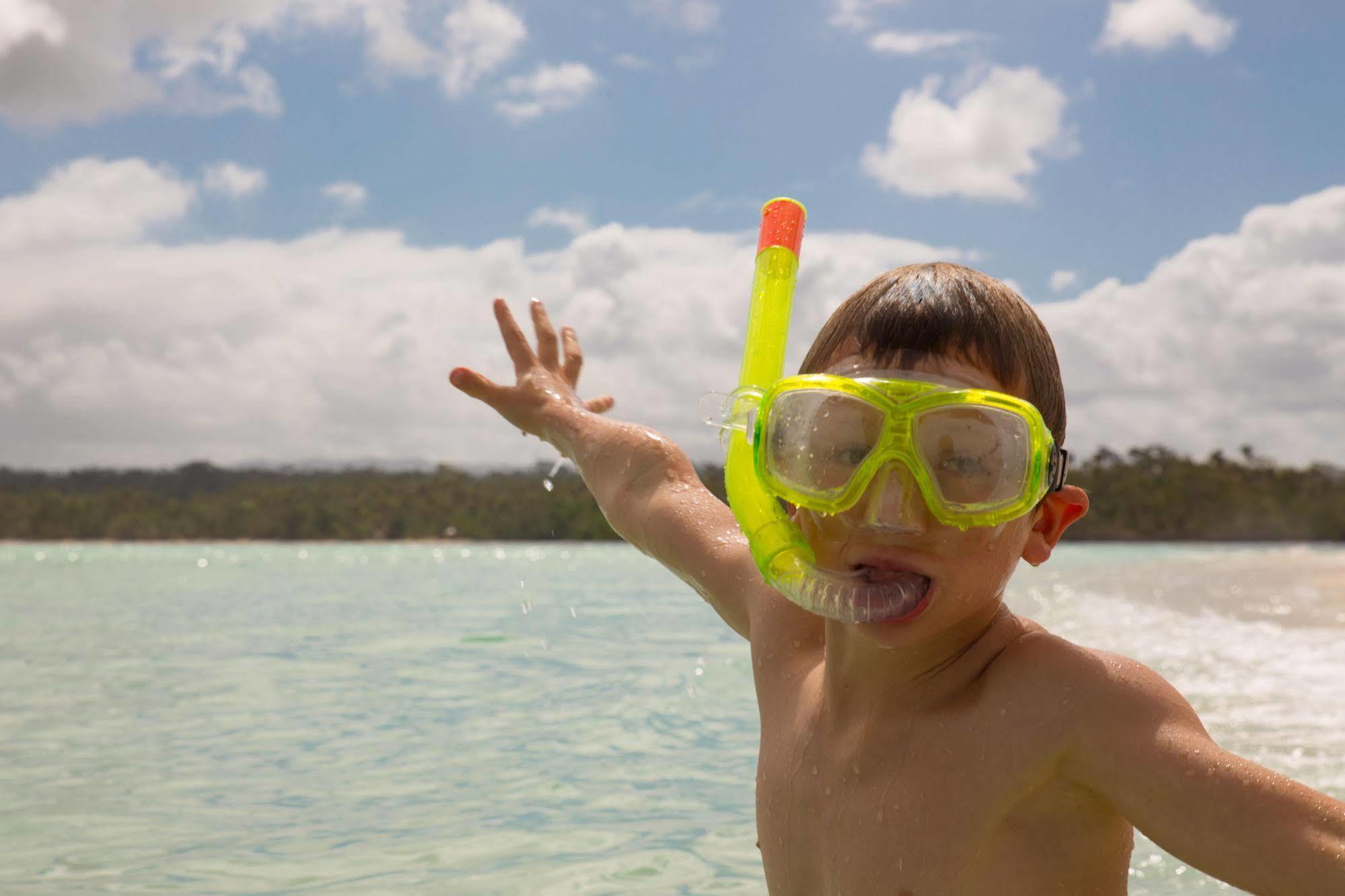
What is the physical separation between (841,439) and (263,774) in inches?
154

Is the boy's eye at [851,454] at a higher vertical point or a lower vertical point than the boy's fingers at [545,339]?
lower

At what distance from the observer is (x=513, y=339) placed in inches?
119

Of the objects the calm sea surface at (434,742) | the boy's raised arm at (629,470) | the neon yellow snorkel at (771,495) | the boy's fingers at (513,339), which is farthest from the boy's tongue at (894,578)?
the calm sea surface at (434,742)

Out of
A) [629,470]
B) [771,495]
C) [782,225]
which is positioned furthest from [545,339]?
[771,495]

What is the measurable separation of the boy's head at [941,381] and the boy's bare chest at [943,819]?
19cm

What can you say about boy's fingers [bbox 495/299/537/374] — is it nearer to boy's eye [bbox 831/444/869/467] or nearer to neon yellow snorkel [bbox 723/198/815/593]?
neon yellow snorkel [bbox 723/198/815/593]

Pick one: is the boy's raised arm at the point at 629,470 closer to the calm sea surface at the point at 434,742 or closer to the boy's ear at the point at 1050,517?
the boy's ear at the point at 1050,517

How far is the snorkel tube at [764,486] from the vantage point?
5.27 feet

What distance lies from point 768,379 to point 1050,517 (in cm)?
55

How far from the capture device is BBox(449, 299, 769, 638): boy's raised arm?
8.11ft

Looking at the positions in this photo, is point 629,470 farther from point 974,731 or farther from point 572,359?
point 974,731

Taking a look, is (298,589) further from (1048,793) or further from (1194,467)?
(1194,467)

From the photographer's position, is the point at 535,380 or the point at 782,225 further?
the point at 535,380

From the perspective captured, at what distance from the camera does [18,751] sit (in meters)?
5.38
